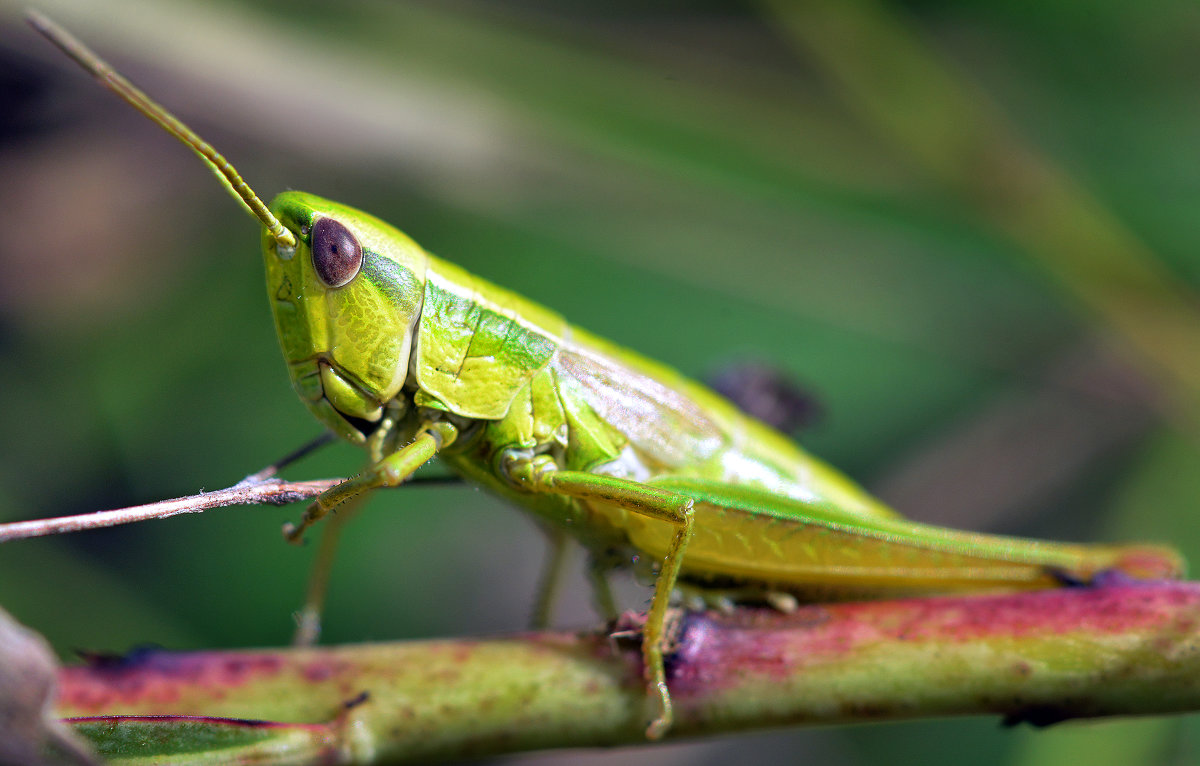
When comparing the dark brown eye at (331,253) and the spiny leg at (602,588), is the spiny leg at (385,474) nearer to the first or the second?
the dark brown eye at (331,253)

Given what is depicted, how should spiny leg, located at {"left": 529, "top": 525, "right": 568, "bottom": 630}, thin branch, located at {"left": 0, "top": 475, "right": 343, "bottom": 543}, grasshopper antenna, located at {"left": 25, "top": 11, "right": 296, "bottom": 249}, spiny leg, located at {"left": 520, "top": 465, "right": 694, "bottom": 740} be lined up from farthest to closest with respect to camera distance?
spiny leg, located at {"left": 529, "top": 525, "right": 568, "bottom": 630}
spiny leg, located at {"left": 520, "top": 465, "right": 694, "bottom": 740}
grasshopper antenna, located at {"left": 25, "top": 11, "right": 296, "bottom": 249}
thin branch, located at {"left": 0, "top": 475, "right": 343, "bottom": 543}

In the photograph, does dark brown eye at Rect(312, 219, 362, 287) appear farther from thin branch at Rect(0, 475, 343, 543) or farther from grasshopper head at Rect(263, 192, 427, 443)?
thin branch at Rect(0, 475, 343, 543)

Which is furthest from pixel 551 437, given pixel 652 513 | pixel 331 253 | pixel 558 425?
pixel 331 253

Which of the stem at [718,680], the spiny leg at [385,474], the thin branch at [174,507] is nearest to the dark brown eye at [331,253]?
the spiny leg at [385,474]

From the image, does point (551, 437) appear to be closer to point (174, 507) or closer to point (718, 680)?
point (718, 680)

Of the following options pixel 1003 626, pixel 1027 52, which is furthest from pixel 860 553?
pixel 1027 52

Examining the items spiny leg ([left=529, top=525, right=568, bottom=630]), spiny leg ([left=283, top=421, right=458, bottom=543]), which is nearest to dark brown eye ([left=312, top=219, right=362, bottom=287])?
spiny leg ([left=283, top=421, right=458, bottom=543])

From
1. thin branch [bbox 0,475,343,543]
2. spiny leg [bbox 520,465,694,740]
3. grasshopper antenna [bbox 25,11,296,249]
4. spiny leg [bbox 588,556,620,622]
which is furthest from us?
spiny leg [bbox 588,556,620,622]
